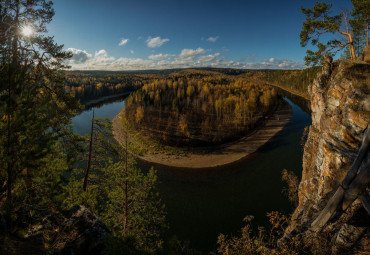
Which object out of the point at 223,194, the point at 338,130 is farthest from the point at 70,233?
the point at 223,194

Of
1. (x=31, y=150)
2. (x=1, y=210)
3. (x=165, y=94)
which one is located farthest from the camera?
(x=165, y=94)

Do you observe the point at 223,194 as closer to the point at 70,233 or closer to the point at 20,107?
the point at 70,233

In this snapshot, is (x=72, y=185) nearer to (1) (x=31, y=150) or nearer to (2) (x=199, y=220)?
(1) (x=31, y=150)

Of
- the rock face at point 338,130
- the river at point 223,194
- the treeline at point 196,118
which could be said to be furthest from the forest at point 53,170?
the treeline at point 196,118

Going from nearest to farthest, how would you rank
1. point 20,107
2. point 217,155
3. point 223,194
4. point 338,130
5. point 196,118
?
1. point 20,107
2. point 338,130
3. point 223,194
4. point 217,155
5. point 196,118

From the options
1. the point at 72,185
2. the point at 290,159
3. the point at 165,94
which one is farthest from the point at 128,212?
the point at 165,94

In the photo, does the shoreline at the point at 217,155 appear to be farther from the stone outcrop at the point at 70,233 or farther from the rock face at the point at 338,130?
the stone outcrop at the point at 70,233

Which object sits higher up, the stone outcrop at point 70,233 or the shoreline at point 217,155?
the stone outcrop at point 70,233

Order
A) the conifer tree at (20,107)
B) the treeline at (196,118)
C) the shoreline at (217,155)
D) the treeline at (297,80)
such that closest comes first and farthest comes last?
the conifer tree at (20,107) → the shoreline at (217,155) → the treeline at (196,118) → the treeline at (297,80)
